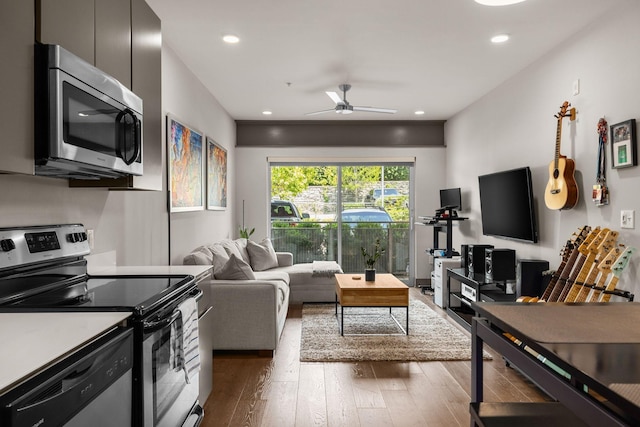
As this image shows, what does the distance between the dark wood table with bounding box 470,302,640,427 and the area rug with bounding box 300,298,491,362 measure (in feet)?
7.47

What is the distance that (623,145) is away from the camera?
2883mm

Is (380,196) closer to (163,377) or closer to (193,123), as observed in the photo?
(193,123)

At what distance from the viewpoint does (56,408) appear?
966 mm

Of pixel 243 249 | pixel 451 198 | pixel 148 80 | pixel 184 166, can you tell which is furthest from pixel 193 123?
pixel 451 198

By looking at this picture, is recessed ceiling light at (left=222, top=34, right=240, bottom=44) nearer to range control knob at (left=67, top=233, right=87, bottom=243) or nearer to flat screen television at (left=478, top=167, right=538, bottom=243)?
range control knob at (left=67, top=233, right=87, bottom=243)

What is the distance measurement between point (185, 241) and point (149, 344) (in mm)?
2717

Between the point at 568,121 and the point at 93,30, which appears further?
the point at 568,121

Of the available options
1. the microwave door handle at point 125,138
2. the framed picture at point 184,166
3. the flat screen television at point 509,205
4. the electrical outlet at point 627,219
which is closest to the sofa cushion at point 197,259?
the framed picture at point 184,166

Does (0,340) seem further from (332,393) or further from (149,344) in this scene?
(332,393)

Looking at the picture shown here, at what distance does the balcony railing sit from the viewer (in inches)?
278

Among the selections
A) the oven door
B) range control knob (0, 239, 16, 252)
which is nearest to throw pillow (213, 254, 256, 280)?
the oven door

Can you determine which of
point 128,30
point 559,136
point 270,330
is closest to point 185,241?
point 270,330

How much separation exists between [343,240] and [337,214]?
0.45 meters

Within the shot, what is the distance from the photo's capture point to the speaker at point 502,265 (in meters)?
4.13
